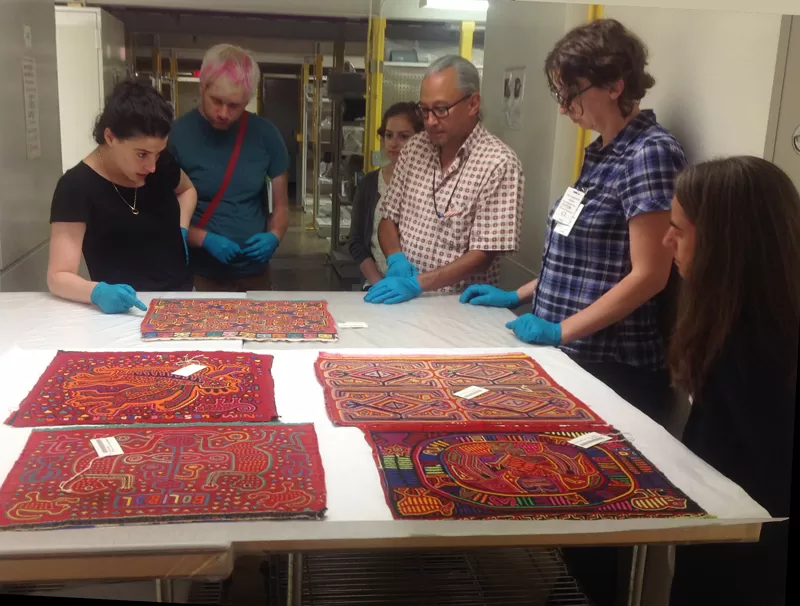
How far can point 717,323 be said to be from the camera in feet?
3.20

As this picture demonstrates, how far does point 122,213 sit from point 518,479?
114 centimetres

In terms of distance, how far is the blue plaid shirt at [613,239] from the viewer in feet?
4.17

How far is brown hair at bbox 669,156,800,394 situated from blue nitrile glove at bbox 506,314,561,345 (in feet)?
1.43

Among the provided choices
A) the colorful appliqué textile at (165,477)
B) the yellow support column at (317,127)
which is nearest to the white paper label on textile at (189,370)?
the colorful appliqué textile at (165,477)

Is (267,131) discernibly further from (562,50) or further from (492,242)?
(562,50)

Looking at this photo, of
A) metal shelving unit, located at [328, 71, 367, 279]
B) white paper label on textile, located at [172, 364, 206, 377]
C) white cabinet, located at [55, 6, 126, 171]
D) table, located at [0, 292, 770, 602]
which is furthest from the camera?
metal shelving unit, located at [328, 71, 367, 279]

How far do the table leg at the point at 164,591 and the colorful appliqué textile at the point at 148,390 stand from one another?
0.25 m

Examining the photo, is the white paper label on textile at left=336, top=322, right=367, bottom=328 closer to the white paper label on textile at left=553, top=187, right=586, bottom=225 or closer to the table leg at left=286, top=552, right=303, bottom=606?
the white paper label on textile at left=553, top=187, right=586, bottom=225

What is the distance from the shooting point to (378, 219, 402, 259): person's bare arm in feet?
6.48

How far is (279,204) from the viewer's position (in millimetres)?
2135

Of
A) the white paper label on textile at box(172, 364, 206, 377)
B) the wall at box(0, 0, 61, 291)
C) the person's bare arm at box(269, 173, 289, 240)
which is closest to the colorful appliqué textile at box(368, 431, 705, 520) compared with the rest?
the white paper label on textile at box(172, 364, 206, 377)

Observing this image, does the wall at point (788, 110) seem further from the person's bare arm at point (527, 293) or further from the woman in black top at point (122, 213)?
the woman in black top at point (122, 213)

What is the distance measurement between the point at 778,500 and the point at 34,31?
85.9 inches

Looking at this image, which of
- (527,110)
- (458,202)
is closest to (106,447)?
(458,202)
